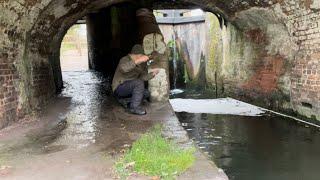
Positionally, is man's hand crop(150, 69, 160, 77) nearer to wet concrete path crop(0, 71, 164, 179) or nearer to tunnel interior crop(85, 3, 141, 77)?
wet concrete path crop(0, 71, 164, 179)

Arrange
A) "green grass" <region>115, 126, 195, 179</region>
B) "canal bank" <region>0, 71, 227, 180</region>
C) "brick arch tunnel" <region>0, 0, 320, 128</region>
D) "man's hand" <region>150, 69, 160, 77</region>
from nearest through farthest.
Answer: "green grass" <region>115, 126, 195, 179</region> < "canal bank" <region>0, 71, 227, 180</region> < "brick arch tunnel" <region>0, 0, 320, 128</region> < "man's hand" <region>150, 69, 160, 77</region>

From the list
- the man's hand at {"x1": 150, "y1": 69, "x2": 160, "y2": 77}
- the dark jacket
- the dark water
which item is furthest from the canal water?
the dark jacket

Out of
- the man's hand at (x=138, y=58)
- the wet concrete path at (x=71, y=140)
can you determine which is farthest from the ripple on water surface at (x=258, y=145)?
the man's hand at (x=138, y=58)

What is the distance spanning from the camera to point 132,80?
809 centimetres

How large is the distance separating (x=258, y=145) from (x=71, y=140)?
11.3 feet

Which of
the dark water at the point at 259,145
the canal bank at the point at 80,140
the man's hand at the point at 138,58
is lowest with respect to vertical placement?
the dark water at the point at 259,145

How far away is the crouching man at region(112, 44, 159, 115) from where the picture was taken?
798 centimetres

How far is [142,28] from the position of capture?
9.62 meters

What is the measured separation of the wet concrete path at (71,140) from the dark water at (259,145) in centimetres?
127

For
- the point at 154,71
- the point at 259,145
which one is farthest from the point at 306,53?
the point at 154,71

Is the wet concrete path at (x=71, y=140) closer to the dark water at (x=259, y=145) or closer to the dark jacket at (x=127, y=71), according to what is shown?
the dark jacket at (x=127, y=71)

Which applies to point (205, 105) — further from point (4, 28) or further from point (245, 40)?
point (4, 28)

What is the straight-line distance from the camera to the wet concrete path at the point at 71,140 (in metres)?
4.47

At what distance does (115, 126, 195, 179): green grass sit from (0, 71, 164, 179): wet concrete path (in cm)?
19
